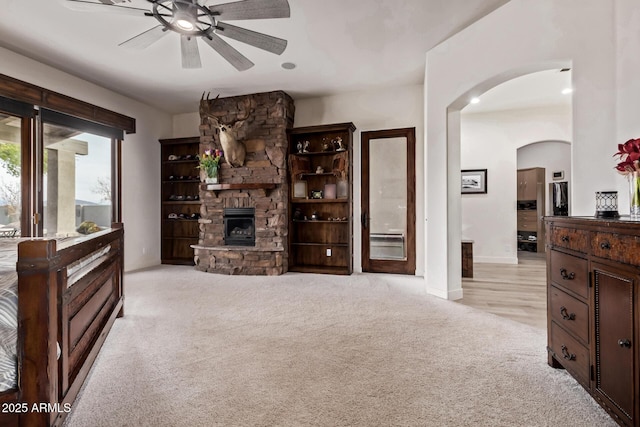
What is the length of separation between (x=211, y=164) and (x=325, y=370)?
4.37 meters

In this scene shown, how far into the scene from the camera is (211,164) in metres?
5.57

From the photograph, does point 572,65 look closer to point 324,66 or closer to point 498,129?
point 324,66

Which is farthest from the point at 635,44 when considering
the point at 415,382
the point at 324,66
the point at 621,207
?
the point at 324,66

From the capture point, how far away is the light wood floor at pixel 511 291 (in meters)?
3.30

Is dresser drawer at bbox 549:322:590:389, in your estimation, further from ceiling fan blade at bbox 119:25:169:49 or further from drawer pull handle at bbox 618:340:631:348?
ceiling fan blade at bbox 119:25:169:49

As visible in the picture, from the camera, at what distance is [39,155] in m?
4.13

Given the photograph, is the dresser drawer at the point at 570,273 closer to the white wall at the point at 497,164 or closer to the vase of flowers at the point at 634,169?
the vase of flowers at the point at 634,169

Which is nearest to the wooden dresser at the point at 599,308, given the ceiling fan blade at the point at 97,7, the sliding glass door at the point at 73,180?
the ceiling fan blade at the point at 97,7

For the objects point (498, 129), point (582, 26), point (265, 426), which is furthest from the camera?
point (498, 129)

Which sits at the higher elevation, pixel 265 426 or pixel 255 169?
pixel 255 169

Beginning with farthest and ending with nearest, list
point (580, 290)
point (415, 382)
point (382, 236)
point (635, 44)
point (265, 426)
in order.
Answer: point (382, 236) < point (635, 44) < point (415, 382) < point (580, 290) < point (265, 426)

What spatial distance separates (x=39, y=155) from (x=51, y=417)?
13.4ft

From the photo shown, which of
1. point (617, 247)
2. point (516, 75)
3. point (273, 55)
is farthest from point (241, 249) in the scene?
point (617, 247)

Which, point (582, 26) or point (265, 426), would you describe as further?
point (582, 26)
